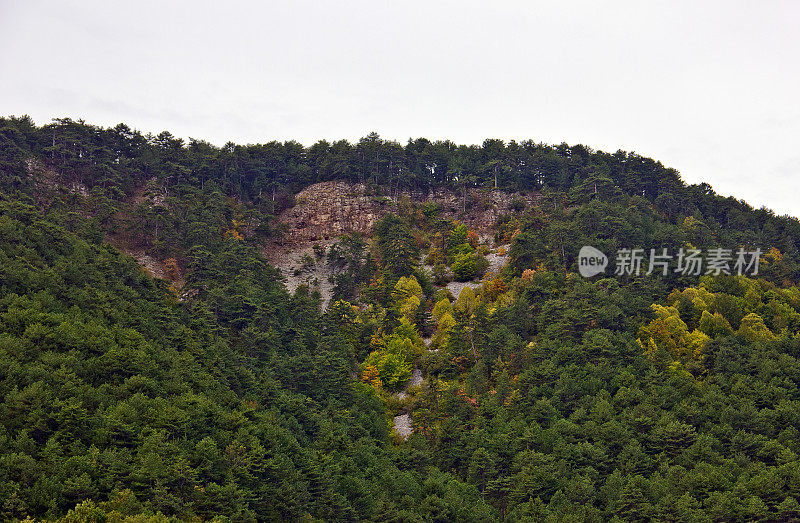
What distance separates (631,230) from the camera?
7500 cm

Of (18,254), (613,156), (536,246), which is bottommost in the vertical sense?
(18,254)

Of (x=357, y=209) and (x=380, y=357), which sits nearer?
(x=380, y=357)

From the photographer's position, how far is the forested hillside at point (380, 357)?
126 feet

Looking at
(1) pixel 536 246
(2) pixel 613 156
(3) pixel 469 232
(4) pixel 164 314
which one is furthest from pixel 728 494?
(2) pixel 613 156

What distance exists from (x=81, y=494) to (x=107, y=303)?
2055cm

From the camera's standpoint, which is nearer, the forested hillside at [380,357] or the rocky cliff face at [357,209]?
the forested hillside at [380,357]

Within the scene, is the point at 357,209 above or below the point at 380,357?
above

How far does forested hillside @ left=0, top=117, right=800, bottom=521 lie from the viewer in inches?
1516

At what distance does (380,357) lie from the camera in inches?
2603

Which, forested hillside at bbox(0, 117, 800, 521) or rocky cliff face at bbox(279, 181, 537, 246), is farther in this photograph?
rocky cliff face at bbox(279, 181, 537, 246)

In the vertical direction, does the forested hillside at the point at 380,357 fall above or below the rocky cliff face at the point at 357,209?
below

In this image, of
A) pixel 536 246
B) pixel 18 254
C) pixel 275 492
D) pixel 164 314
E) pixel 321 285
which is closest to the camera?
pixel 275 492

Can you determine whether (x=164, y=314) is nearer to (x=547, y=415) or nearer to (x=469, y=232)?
(x=547, y=415)

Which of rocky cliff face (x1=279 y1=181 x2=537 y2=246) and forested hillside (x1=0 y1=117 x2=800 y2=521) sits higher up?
rocky cliff face (x1=279 y1=181 x2=537 y2=246)
